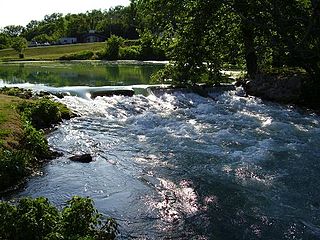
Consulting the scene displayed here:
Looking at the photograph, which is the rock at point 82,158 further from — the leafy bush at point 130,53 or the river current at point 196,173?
the leafy bush at point 130,53

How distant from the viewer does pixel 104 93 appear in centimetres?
3359

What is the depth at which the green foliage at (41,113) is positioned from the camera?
2348 centimetres

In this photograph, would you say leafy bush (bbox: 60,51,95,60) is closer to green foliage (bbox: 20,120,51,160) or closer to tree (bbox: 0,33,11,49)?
tree (bbox: 0,33,11,49)

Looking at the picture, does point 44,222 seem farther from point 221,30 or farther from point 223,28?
point 223,28

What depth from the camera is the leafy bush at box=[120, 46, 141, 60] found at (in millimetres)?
92719

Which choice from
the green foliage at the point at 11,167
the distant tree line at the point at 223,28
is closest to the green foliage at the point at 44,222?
the green foliage at the point at 11,167

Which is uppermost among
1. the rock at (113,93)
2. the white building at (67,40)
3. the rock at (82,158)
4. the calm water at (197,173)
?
the white building at (67,40)

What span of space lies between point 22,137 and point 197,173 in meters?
8.11

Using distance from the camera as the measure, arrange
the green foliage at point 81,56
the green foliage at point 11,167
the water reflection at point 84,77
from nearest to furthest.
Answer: the green foliage at point 11,167 → the water reflection at point 84,77 → the green foliage at point 81,56

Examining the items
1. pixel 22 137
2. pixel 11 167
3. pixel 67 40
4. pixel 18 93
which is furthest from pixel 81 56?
pixel 11 167

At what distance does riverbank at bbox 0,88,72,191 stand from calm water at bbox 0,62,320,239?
0.75m

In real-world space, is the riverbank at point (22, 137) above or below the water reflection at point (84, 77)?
above

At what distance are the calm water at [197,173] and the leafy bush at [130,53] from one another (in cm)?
6735

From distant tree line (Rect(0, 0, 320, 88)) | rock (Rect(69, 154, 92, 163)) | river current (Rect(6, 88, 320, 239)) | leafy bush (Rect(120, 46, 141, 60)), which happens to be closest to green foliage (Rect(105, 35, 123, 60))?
leafy bush (Rect(120, 46, 141, 60))
